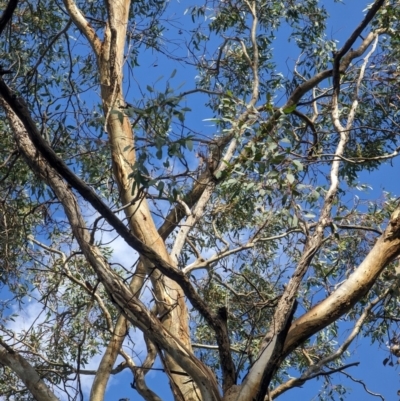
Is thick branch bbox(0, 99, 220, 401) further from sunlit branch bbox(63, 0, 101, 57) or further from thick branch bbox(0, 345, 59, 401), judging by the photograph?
sunlit branch bbox(63, 0, 101, 57)

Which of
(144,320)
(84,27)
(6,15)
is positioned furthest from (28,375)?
(84,27)

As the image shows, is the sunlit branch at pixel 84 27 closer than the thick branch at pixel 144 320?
No

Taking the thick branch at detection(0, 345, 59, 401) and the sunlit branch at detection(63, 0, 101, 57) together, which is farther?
the sunlit branch at detection(63, 0, 101, 57)

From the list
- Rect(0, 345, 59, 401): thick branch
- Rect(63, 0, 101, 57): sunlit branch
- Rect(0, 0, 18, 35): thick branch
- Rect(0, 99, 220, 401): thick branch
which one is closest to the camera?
Rect(0, 0, 18, 35): thick branch

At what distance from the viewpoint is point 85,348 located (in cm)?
740

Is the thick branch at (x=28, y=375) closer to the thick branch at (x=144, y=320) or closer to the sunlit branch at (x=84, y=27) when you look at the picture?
the thick branch at (x=144, y=320)

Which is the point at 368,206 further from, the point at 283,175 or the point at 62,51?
the point at 62,51

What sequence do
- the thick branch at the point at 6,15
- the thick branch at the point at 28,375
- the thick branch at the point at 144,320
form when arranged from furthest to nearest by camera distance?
the thick branch at the point at 28,375, the thick branch at the point at 144,320, the thick branch at the point at 6,15

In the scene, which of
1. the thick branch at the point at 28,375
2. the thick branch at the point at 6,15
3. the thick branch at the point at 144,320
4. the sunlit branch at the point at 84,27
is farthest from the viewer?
the sunlit branch at the point at 84,27

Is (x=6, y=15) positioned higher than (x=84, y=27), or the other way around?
(x=84, y=27)

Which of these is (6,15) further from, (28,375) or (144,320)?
(28,375)

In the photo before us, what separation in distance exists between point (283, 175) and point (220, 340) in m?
1.20

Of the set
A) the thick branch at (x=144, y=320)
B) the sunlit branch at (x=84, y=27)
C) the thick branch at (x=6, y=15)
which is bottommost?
the thick branch at (x=144, y=320)

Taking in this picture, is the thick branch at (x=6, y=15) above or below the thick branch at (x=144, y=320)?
above
